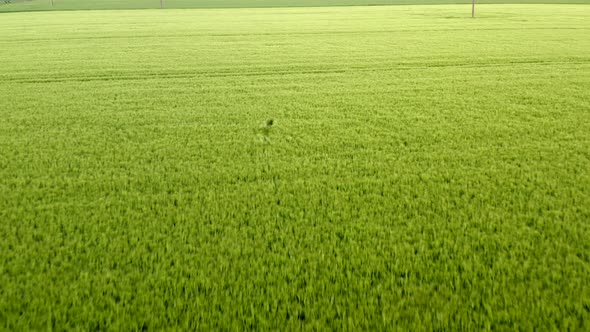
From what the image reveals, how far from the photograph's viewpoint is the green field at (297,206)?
2.36 meters

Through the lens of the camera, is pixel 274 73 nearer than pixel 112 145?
No

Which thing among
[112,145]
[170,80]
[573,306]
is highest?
[170,80]

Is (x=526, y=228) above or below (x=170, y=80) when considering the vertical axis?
below

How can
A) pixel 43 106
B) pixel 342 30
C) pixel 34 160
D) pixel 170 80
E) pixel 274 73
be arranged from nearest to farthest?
pixel 34 160 → pixel 43 106 → pixel 170 80 → pixel 274 73 → pixel 342 30

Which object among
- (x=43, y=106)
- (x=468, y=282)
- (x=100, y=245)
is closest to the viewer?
(x=468, y=282)

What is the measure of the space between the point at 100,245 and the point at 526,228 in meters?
3.02

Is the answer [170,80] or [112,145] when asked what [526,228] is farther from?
[170,80]

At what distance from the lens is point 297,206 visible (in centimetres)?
343

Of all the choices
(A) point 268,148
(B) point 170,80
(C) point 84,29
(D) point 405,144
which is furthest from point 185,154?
(C) point 84,29

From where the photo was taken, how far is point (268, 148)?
185 inches

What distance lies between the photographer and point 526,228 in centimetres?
307

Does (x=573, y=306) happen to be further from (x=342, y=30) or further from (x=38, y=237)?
(x=342, y=30)

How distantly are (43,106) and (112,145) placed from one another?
2.73 metres

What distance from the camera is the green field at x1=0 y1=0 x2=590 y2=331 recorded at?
2355 millimetres
